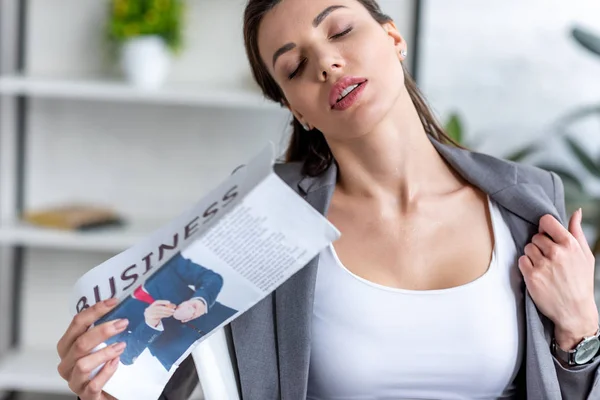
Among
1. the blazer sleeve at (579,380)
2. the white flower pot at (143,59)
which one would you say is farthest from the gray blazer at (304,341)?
the white flower pot at (143,59)

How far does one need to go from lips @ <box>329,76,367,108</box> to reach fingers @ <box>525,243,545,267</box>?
0.35m

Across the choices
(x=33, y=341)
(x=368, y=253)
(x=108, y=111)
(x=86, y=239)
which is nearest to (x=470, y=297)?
→ (x=368, y=253)

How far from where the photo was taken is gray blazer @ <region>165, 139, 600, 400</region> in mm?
1191

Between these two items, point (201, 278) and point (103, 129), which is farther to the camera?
point (103, 129)

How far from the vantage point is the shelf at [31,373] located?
2662 millimetres

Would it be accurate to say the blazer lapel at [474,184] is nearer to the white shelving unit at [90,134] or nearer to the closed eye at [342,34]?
the closed eye at [342,34]

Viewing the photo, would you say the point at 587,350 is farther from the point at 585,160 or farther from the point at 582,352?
the point at 585,160

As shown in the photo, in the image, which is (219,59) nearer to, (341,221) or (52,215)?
(52,215)

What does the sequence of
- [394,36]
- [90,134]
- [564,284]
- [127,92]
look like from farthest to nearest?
[90,134] → [127,92] → [394,36] → [564,284]

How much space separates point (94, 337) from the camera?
970 mm

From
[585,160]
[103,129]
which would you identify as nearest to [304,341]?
[585,160]

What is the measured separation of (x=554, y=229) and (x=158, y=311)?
0.60 metres

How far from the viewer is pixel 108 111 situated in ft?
9.48

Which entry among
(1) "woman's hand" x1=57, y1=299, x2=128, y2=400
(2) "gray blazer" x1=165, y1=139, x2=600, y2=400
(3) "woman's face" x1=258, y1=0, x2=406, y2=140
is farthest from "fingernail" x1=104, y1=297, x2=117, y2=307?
(3) "woman's face" x1=258, y1=0, x2=406, y2=140
